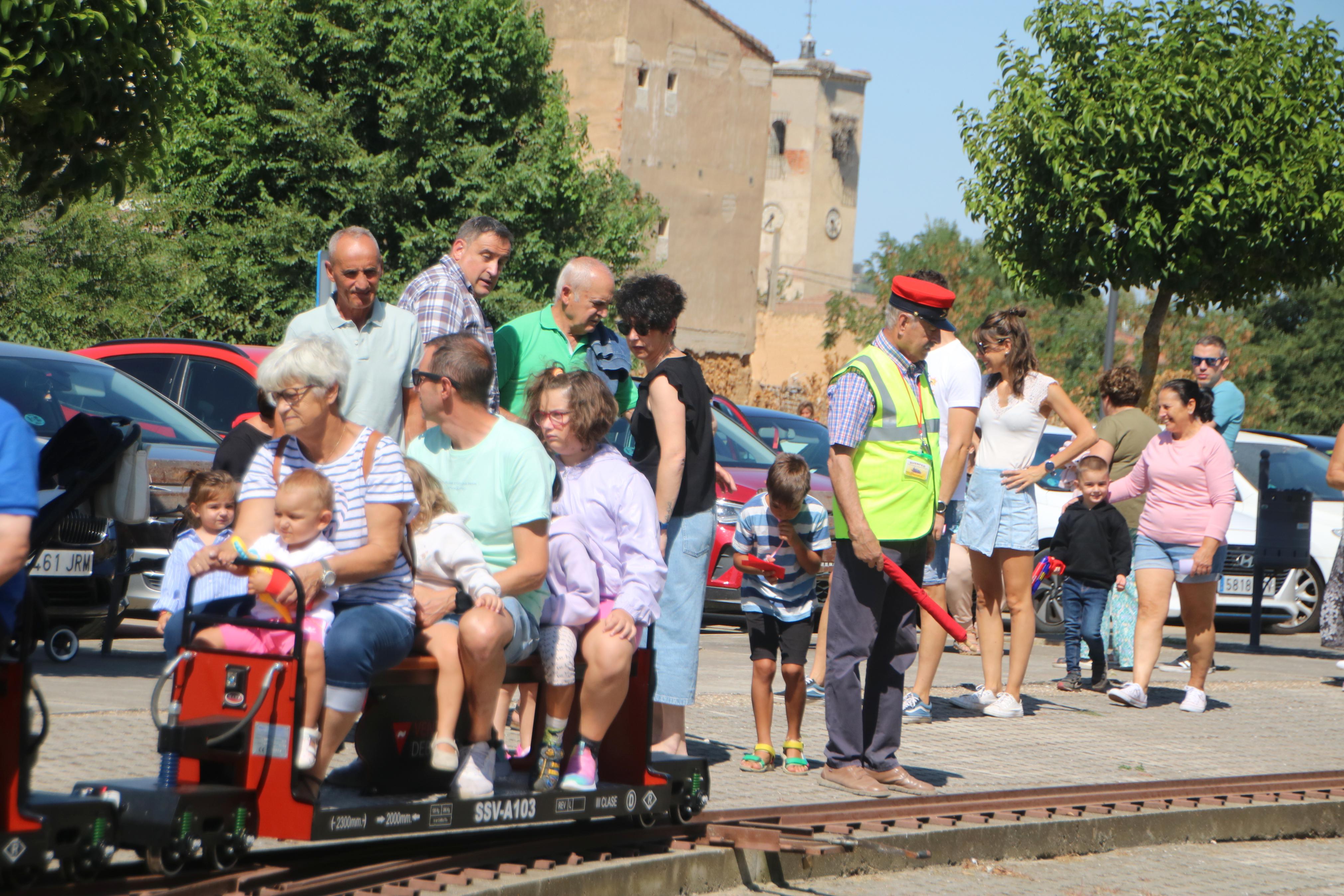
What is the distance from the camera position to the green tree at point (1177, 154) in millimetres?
16609

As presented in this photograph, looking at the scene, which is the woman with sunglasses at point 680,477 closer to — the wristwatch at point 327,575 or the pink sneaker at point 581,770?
the pink sneaker at point 581,770

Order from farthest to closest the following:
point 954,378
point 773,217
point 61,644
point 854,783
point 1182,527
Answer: point 773,217
point 1182,527
point 61,644
point 954,378
point 854,783

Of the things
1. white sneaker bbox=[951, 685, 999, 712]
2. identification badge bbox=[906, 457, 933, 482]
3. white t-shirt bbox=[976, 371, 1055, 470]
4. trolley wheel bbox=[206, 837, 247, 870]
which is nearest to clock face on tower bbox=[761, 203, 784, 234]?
white t-shirt bbox=[976, 371, 1055, 470]

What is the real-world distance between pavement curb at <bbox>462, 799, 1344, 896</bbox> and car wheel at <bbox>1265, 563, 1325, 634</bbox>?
8.36m

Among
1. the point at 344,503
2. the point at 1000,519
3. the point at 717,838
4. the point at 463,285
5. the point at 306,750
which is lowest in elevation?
the point at 717,838

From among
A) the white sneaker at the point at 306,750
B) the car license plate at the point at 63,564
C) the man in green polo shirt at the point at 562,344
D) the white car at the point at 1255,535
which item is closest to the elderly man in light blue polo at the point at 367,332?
the man in green polo shirt at the point at 562,344

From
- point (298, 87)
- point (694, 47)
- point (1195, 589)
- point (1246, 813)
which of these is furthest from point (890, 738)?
point (694, 47)

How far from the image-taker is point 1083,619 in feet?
34.1

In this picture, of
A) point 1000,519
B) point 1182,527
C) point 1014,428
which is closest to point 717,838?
point 1000,519

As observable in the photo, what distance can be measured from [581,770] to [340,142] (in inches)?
999

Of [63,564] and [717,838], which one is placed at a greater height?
[63,564]

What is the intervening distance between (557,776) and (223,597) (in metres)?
1.29

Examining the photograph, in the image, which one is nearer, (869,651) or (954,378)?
(869,651)

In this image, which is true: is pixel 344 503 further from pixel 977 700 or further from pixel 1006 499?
pixel 977 700
